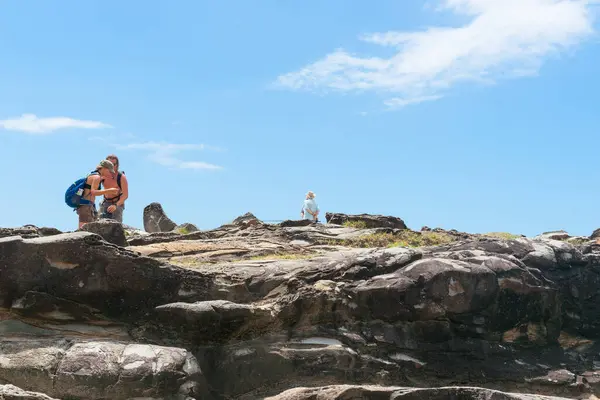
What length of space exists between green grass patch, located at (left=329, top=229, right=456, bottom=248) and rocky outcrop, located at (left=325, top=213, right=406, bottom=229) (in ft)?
6.60

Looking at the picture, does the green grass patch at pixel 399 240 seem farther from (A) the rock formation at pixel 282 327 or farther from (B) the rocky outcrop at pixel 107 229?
(B) the rocky outcrop at pixel 107 229

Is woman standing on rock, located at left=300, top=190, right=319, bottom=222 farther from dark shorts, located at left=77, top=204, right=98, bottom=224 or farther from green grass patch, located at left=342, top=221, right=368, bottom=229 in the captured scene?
dark shorts, located at left=77, top=204, right=98, bottom=224

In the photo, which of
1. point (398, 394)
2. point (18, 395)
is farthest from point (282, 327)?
point (18, 395)

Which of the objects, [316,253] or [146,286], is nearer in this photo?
[146,286]

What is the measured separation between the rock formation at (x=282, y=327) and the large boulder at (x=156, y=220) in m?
13.1

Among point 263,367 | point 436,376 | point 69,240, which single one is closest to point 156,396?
A: point 263,367

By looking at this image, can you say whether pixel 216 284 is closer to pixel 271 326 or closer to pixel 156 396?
pixel 271 326

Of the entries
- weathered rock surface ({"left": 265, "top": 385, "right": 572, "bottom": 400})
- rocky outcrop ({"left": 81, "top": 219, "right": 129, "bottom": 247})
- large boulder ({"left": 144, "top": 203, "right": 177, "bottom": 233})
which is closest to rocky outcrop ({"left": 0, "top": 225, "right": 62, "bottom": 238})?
rocky outcrop ({"left": 81, "top": 219, "right": 129, "bottom": 247})

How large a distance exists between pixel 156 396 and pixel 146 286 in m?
2.54

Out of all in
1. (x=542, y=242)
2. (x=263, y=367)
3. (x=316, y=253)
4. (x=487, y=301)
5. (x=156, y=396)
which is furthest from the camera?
(x=316, y=253)

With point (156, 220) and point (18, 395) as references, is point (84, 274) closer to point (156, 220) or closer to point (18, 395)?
point (18, 395)

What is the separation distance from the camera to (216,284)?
15.9 meters

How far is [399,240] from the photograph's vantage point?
73.8ft

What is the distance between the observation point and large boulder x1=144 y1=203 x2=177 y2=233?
29547mm
